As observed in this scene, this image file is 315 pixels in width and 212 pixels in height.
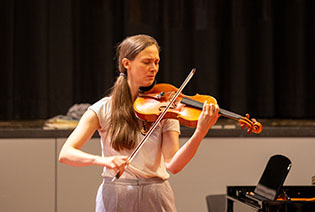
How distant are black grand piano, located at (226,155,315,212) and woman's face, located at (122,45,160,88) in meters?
0.58

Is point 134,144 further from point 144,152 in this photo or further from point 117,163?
point 117,163

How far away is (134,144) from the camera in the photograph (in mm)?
1762

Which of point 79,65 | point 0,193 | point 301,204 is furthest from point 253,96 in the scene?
point 301,204

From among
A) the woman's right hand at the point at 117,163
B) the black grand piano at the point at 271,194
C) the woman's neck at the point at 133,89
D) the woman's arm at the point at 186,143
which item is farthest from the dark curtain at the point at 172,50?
the woman's right hand at the point at 117,163

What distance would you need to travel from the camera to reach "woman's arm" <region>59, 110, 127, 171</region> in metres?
1.48

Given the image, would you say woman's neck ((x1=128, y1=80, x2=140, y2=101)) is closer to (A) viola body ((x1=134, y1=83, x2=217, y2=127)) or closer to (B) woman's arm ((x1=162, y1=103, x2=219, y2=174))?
(A) viola body ((x1=134, y1=83, x2=217, y2=127))

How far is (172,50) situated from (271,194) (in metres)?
2.22

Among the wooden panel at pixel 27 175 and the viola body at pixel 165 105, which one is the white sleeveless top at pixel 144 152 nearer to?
the viola body at pixel 165 105

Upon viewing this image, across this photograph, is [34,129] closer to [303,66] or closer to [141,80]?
[141,80]

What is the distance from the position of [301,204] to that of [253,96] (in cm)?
242

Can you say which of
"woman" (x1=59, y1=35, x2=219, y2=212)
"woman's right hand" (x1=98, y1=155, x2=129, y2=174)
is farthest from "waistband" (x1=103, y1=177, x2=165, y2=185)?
"woman's right hand" (x1=98, y1=155, x2=129, y2=174)

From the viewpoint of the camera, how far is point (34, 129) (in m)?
3.16

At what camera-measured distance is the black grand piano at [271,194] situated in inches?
73.3

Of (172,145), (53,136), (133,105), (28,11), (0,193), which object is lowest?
(0,193)
